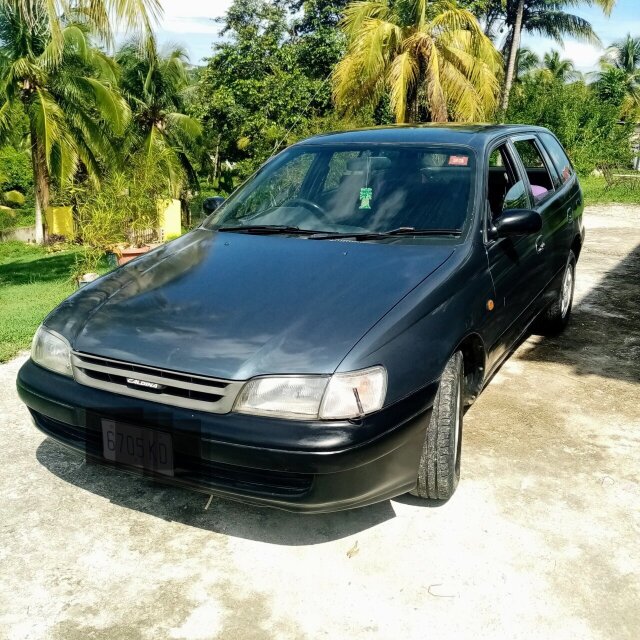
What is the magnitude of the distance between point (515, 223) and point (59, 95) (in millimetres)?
23170

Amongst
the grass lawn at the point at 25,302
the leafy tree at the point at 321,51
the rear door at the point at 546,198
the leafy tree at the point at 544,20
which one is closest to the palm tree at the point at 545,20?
the leafy tree at the point at 544,20

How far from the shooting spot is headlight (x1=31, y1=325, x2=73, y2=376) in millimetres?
2822

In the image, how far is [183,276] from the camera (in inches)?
125

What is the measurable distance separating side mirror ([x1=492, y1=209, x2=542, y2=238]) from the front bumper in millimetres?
1171

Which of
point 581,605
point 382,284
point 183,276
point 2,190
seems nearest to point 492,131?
point 382,284

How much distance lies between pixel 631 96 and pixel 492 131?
4961 cm

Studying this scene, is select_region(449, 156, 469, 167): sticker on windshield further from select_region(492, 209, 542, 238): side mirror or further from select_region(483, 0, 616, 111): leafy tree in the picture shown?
select_region(483, 0, 616, 111): leafy tree

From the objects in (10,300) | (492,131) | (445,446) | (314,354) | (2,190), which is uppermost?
(492,131)

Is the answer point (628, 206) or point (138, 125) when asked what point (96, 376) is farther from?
point (138, 125)

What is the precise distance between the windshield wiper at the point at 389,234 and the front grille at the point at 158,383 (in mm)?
1253

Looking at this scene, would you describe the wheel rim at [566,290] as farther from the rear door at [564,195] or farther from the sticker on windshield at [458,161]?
the sticker on windshield at [458,161]

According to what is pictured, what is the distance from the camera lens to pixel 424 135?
4.04 m

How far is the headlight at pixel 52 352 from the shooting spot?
111 inches

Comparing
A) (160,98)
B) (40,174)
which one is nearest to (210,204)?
(40,174)
